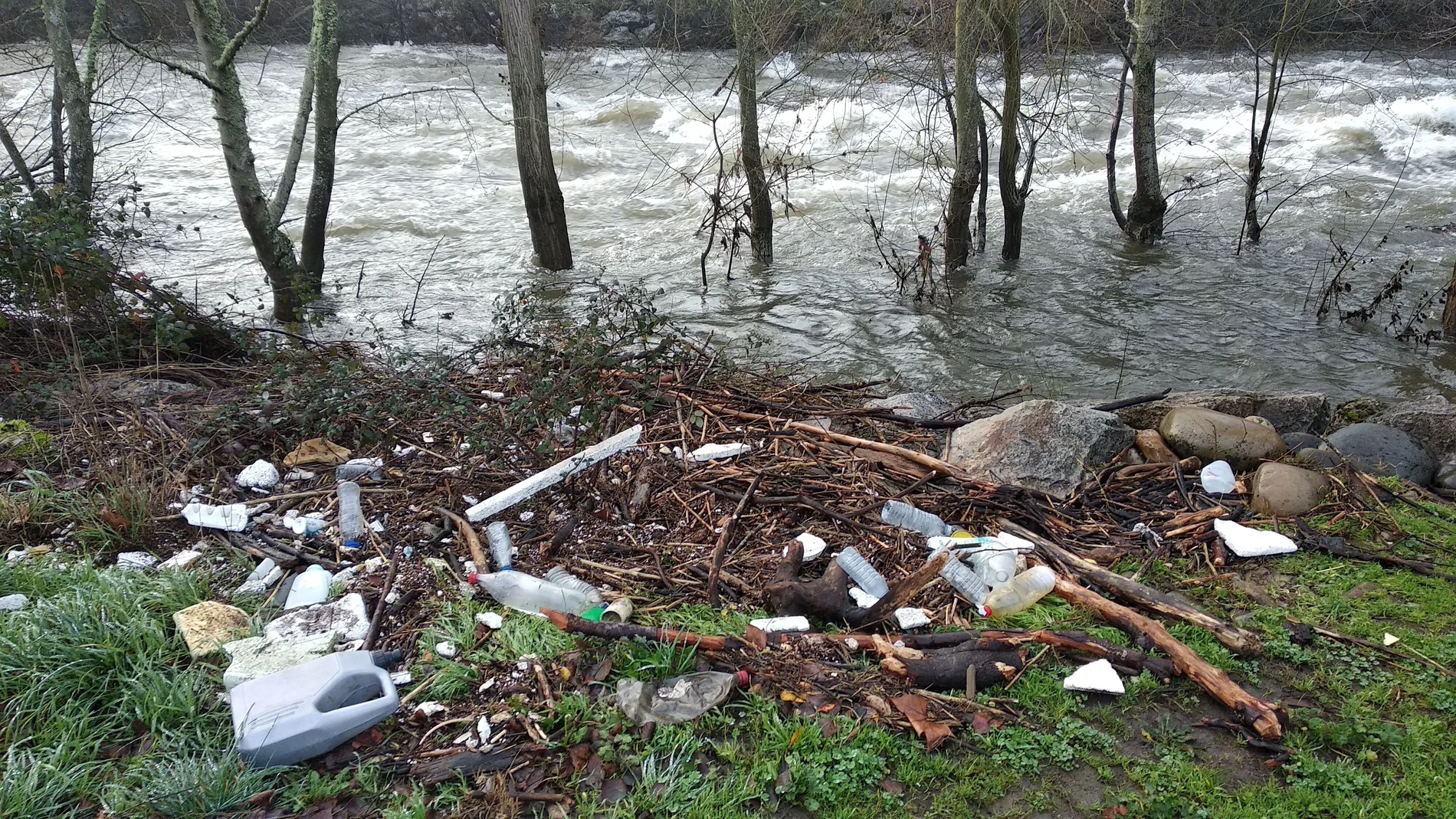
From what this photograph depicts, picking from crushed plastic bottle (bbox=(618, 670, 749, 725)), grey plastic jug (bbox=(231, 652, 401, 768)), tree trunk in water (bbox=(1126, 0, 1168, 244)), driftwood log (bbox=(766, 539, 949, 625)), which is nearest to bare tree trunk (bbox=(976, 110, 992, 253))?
tree trunk in water (bbox=(1126, 0, 1168, 244))

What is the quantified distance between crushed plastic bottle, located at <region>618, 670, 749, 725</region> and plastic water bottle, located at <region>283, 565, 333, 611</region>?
48.8 inches

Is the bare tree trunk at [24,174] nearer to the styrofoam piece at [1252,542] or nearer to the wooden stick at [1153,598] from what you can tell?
the wooden stick at [1153,598]

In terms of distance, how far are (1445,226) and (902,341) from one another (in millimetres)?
7148

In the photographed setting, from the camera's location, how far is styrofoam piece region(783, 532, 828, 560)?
346cm

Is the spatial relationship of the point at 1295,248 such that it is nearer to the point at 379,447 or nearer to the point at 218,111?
the point at 379,447

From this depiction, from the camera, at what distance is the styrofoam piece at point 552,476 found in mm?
3682

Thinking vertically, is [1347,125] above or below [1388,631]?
above

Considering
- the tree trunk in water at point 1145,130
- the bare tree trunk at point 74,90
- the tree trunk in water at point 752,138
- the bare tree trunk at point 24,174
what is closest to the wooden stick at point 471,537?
the bare tree trunk at point 24,174

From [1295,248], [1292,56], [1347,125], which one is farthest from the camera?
[1292,56]

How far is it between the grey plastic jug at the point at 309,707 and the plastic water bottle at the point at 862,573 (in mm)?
1592

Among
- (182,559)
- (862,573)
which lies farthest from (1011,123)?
(182,559)

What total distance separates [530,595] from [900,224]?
910cm

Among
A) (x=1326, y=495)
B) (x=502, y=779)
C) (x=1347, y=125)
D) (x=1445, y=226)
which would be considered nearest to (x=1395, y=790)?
(x=1326, y=495)

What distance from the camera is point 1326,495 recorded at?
3.86 meters
